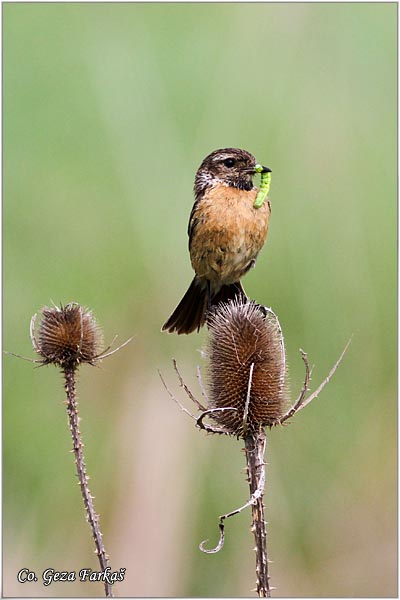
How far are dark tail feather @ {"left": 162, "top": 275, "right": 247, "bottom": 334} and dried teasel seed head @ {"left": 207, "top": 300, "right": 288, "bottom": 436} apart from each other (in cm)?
143

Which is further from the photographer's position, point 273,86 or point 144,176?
point 273,86

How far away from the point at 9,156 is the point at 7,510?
135 inches

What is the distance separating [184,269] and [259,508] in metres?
3.63

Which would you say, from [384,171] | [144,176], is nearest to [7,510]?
[144,176]

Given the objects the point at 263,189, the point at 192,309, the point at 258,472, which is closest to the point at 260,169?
the point at 263,189

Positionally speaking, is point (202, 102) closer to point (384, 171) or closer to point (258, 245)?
point (384, 171)

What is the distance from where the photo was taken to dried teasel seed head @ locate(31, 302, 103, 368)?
10.8 feet

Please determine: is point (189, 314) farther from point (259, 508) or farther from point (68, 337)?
point (259, 508)

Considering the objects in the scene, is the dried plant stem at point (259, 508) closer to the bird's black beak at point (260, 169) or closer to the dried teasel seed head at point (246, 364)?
the dried teasel seed head at point (246, 364)

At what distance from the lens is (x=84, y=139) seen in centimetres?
782

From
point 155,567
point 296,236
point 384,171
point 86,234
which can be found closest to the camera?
point 155,567

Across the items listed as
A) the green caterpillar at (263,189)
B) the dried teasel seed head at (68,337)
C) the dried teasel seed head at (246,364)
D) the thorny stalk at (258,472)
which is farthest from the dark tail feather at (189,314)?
the thorny stalk at (258,472)

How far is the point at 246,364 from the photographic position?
3.28 m

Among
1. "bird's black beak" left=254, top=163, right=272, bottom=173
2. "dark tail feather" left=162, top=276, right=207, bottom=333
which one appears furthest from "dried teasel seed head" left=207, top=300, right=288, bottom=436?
"dark tail feather" left=162, top=276, right=207, bottom=333
